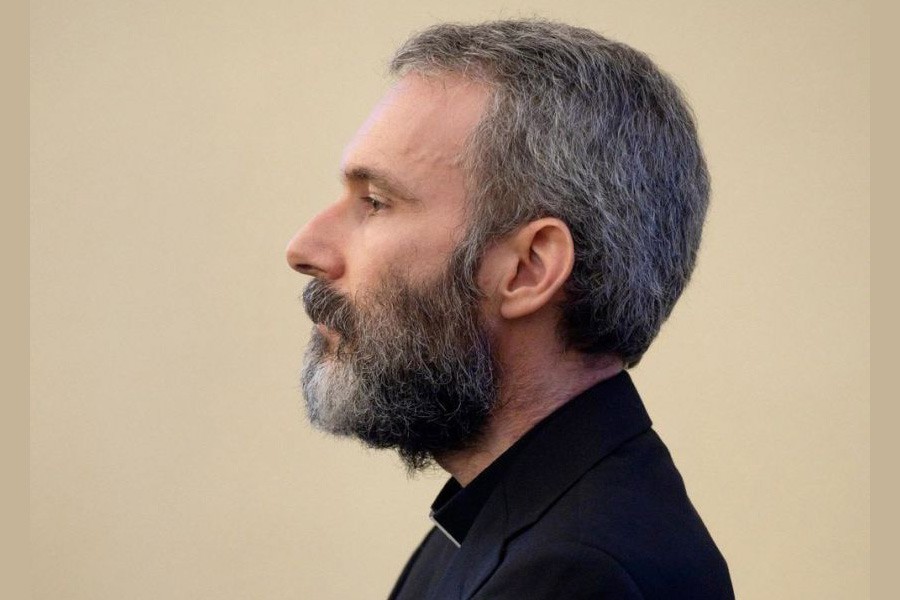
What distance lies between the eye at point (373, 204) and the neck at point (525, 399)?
271 millimetres

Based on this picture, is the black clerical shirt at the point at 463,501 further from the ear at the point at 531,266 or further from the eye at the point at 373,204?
the eye at the point at 373,204

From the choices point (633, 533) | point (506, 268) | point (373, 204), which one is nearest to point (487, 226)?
point (506, 268)

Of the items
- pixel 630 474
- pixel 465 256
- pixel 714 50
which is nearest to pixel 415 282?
pixel 465 256

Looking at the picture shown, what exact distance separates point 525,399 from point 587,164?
12.3 inches

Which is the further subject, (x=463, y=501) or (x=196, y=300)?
(x=196, y=300)

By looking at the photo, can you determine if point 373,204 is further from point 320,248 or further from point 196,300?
point 196,300

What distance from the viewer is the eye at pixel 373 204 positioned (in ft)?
5.32

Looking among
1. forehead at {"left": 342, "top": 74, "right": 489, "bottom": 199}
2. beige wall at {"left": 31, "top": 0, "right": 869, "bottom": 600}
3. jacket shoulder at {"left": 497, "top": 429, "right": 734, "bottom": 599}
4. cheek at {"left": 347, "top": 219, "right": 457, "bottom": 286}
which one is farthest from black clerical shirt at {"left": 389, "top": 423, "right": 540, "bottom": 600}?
beige wall at {"left": 31, "top": 0, "right": 869, "bottom": 600}

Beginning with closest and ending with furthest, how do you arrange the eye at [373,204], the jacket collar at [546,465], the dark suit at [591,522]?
the dark suit at [591,522], the jacket collar at [546,465], the eye at [373,204]

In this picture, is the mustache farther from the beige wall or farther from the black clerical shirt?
the beige wall

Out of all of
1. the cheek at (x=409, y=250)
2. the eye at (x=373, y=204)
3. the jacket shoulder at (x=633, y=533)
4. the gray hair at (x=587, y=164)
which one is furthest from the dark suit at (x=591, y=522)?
the eye at (x=373, y=204)

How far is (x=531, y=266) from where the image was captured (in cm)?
158

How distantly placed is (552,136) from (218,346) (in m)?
2.37

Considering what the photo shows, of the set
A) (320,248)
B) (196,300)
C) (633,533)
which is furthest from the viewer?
(196,300)
